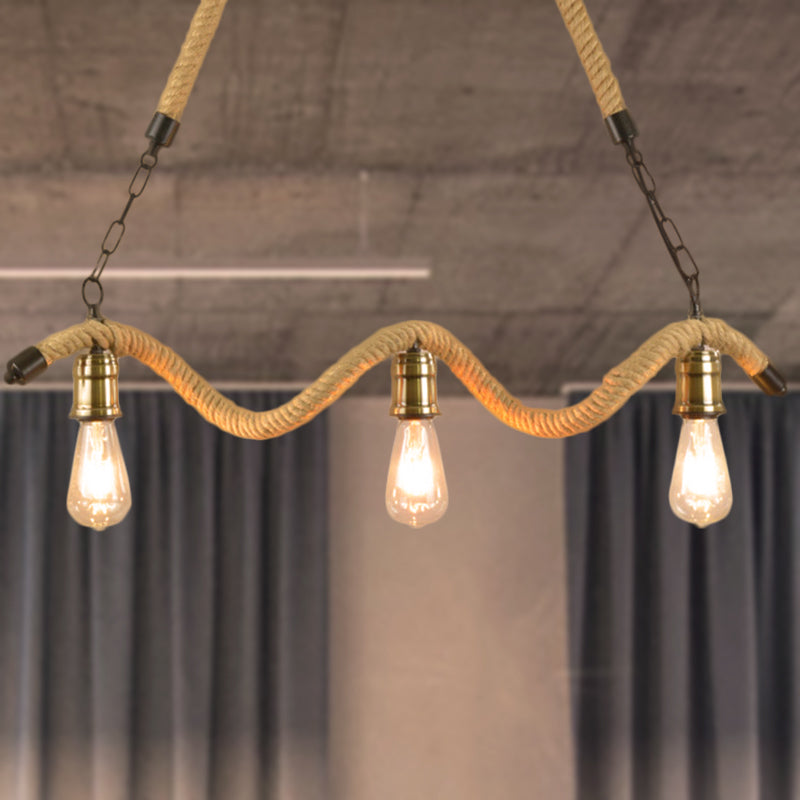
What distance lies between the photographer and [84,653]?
4.23 m

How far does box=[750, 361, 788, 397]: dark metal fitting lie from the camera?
1.20 m

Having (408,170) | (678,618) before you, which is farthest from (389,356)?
(678,618)

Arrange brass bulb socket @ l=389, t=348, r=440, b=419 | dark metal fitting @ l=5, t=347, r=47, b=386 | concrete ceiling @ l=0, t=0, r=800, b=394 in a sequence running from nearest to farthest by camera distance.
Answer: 1. dark metal fitting @ l=5, t=347, r=47, b=386
2. brass bulb socket @ l=389, t=348, r=440, b=419
3. concrete ceiling @ l=0, t=0, r=800, b=394

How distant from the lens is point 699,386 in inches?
42.4

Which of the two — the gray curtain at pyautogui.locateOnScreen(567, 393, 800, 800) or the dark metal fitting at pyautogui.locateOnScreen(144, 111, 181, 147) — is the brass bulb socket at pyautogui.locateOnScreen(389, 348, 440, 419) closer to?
the dark metal fitting at pyautogui.locateOnScreen(144, 111, 181, 147)

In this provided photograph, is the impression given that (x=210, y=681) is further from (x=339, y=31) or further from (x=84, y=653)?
(x=339, y=31)

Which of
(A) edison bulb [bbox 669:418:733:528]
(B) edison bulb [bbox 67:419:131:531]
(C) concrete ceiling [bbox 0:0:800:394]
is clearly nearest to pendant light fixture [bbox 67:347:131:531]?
(B) edison bulb [bbox 67:419:131:531]

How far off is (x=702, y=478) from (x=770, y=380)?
22 cm

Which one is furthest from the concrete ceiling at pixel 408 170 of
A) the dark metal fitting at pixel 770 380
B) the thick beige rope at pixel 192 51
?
the dark metal fitting at pixel 770 380

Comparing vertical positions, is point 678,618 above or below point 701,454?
below

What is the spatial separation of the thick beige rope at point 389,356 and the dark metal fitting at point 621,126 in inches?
9.5

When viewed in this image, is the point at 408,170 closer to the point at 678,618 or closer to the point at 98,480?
the point at 98,480

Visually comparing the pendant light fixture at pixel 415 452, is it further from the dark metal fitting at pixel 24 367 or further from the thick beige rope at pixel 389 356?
the dark metal fitting at pixel 24 367

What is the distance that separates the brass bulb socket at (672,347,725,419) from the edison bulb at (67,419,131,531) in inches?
24.2
